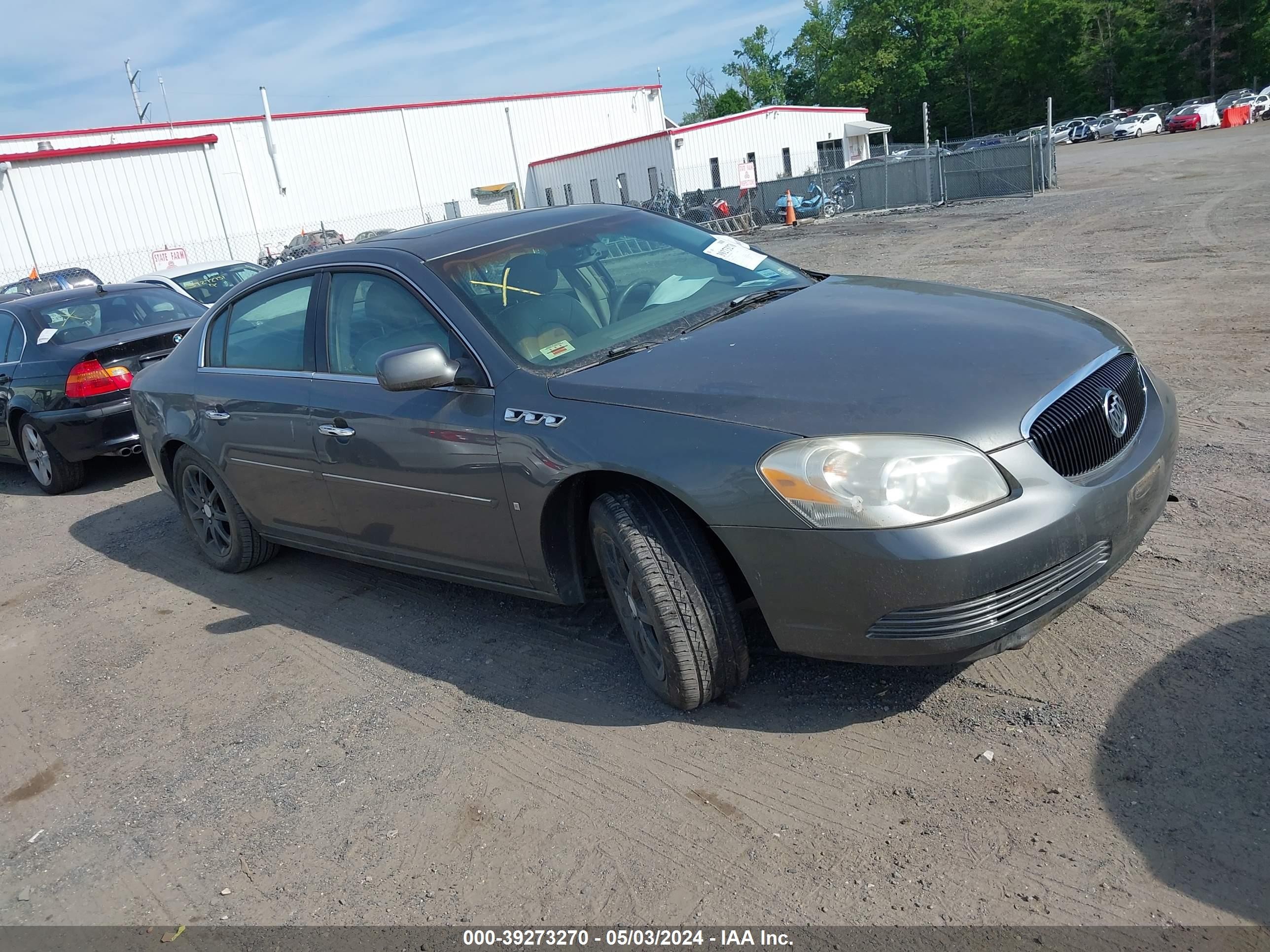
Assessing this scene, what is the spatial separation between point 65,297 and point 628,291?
6.62 metres

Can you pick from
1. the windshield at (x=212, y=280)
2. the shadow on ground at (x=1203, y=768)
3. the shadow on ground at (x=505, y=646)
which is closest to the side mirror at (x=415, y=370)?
the shadow on ground at (x=505, y=646)

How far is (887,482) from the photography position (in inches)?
109

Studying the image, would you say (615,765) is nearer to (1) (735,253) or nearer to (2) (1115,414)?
(2) (1115,414)

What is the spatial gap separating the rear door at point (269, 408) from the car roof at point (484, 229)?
45 centimetres

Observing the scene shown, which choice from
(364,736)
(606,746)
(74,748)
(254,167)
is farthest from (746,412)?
(254,167)

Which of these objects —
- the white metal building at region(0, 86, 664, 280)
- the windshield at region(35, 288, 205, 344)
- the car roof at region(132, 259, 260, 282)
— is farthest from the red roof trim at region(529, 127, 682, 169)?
the windshield at region(35, 288, 205, 344)

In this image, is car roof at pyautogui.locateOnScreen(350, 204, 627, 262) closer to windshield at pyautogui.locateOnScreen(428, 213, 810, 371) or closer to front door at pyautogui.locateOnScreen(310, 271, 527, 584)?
windshield at pyautogui.locateOnScreen(428, 213, 810, 371)

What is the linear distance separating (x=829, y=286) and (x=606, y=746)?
7.07 ft

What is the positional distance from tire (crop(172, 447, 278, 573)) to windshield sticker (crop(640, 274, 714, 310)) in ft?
8.58

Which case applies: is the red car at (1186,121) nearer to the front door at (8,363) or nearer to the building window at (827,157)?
the building window at (827,157)

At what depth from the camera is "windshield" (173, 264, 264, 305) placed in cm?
1351

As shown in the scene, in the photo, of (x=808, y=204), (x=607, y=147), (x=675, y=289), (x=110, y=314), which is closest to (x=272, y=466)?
(x=675, y=289)

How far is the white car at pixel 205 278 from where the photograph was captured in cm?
1346

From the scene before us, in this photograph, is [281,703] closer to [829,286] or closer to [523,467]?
[523,467]
